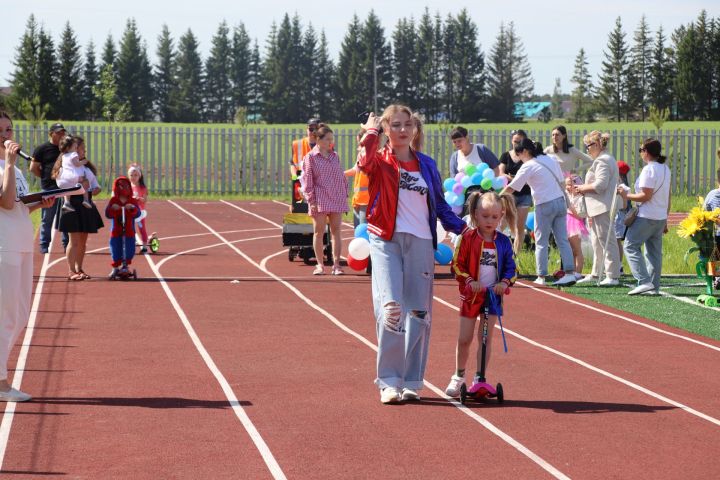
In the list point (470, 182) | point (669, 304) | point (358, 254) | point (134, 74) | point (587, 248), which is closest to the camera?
point (358, 254)

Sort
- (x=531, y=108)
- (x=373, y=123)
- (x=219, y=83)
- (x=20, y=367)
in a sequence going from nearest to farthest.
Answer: (x=373, y=123) → (x=20, y=367) → (x=219, y=83) → (x=531, y=108)

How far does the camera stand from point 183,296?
14.0 m

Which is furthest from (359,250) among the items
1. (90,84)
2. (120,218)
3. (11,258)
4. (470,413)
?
(90,84)

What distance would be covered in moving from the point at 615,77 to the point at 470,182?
349 feet

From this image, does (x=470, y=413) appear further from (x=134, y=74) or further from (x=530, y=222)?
(x=134, y=74)

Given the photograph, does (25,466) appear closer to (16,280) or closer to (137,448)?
(137,448)

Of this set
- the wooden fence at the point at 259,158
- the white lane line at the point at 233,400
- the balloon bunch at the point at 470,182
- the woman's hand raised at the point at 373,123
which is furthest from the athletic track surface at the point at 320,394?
the wooden fence at the point at 259,158

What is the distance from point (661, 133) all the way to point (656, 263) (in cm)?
2532

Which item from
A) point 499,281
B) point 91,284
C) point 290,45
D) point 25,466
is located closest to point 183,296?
point 91,284

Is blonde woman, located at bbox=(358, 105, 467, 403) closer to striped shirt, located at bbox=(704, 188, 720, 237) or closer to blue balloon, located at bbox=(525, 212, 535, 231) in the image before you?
striped shirt, located at bbox=(704, 188, 720, 237)

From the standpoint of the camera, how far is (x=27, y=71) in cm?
9544

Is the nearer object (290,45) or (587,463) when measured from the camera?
(587,463)

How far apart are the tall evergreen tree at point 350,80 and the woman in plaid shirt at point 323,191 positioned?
104m

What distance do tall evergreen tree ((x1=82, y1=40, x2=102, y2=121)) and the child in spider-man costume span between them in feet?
264
